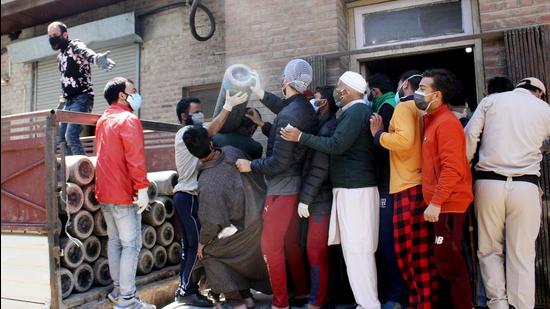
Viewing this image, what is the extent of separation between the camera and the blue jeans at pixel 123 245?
3783mm

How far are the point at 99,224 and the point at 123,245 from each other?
0.54m

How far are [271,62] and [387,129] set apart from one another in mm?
2240

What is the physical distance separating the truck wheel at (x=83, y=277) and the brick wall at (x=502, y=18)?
4.43m

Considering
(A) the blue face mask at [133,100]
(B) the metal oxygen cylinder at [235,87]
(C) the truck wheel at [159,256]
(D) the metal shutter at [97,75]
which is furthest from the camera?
(D) the metal shutter at [97,75]

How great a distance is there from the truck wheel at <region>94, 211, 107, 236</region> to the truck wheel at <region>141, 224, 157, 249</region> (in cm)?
49

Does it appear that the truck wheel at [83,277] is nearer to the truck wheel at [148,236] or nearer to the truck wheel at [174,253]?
the truck wheel at [148,236]

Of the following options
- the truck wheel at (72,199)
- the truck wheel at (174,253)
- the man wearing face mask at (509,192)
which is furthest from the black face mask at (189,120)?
the man wearing face mask at (509,192)

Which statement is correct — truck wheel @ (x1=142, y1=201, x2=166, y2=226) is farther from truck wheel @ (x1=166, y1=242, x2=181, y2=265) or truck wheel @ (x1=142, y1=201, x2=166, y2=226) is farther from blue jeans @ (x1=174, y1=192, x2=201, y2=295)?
blue jeans @ (x1=174, y1=192, x2=201, y2=295)

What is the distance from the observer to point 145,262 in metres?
4.57

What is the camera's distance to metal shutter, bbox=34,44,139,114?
301 inches

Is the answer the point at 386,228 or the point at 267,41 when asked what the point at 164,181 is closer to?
the point at 267,41

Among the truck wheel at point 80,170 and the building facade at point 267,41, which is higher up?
the building facade at point 267,41

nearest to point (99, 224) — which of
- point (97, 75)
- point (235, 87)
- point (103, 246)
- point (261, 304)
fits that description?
point (103, 246)

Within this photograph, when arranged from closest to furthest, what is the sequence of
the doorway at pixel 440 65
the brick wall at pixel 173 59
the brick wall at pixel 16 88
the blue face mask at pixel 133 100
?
the blue face mask at pixel 133 100, the doorway at pixel 440 65, the brick wall at pixel 173 59, the brick wall at pixel 16 88
